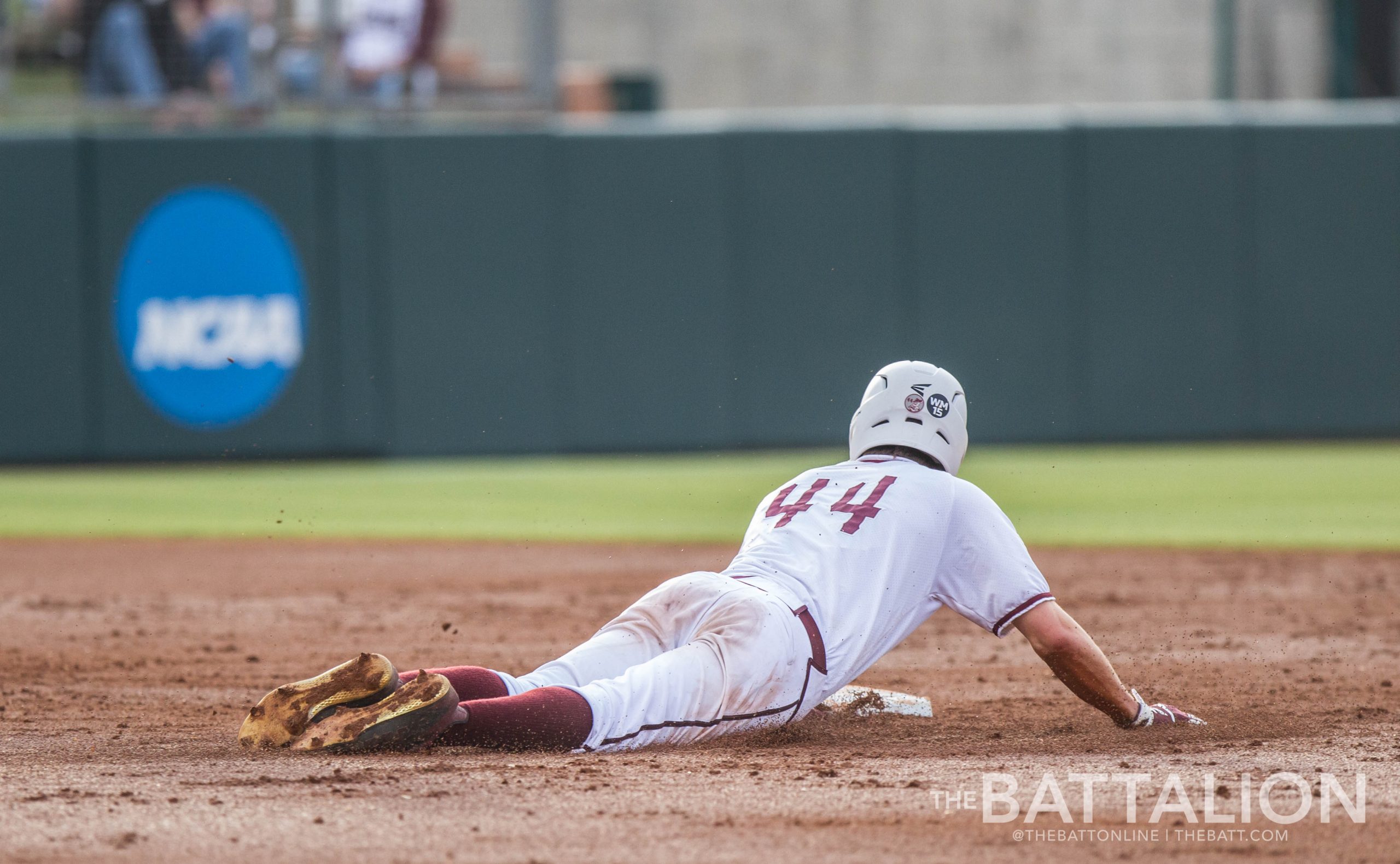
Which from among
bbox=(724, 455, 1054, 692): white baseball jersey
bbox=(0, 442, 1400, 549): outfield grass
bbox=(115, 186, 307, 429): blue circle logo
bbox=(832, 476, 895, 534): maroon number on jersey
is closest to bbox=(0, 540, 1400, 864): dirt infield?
bbox=(724, 455, 1054, 692): white baseball jersey

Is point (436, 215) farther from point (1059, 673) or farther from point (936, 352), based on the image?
point (1059, 673)

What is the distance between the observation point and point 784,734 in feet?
13.7

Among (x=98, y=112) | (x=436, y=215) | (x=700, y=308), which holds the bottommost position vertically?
(x=700, y=308)

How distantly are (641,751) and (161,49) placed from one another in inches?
382

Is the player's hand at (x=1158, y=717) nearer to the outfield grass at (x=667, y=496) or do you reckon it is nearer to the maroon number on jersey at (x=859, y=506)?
the maroon number on jersey at (x=859, y=506)

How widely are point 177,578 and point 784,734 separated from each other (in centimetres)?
430

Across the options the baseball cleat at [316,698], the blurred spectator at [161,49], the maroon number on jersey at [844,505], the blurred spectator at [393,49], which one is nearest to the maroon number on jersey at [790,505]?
the maroon number on jersey at [844,505]

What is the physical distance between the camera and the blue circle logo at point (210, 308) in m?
11.7

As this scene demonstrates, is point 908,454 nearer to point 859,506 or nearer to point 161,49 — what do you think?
point 859,506

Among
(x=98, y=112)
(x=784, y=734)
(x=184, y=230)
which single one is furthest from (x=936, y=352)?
(x=784, y=734)

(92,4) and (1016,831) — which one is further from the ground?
(92,4)

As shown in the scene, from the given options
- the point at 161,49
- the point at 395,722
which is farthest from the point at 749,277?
the point at 395,722

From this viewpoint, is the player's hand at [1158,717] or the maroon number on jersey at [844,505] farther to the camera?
the player's hand at [1158,717]

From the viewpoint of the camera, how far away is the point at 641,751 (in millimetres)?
3883
